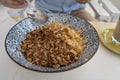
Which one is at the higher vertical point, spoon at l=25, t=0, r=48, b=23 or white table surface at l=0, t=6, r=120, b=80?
spoon at l=25, t=0, r=48, b=23

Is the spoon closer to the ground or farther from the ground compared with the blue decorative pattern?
farther from the ground

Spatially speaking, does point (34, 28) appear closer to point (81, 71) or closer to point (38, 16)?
point (38, 16)

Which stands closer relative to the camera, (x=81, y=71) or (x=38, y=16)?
(x=81, y=71)

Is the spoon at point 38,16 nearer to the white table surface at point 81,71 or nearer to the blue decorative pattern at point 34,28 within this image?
the blue decorative pattern at point 34,28

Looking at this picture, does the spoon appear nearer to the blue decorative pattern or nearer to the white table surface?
the blue decorative pattern

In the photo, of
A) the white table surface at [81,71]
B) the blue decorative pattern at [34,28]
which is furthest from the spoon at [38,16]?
the white table surface at [81,71]

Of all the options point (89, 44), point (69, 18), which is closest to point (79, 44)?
point (89, 44)

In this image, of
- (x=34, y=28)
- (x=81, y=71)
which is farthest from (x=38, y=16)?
(x=81, y=71)

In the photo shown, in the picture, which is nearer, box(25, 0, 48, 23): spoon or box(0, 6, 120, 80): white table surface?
box(0, 6, 120, 80): white table surface

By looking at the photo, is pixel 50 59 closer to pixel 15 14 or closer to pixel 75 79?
pixel 75 79

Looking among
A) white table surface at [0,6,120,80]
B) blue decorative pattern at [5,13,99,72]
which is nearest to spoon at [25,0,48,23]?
blue decorative pattern at [5,13,99,72]

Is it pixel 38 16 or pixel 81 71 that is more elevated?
pixel 38 16
